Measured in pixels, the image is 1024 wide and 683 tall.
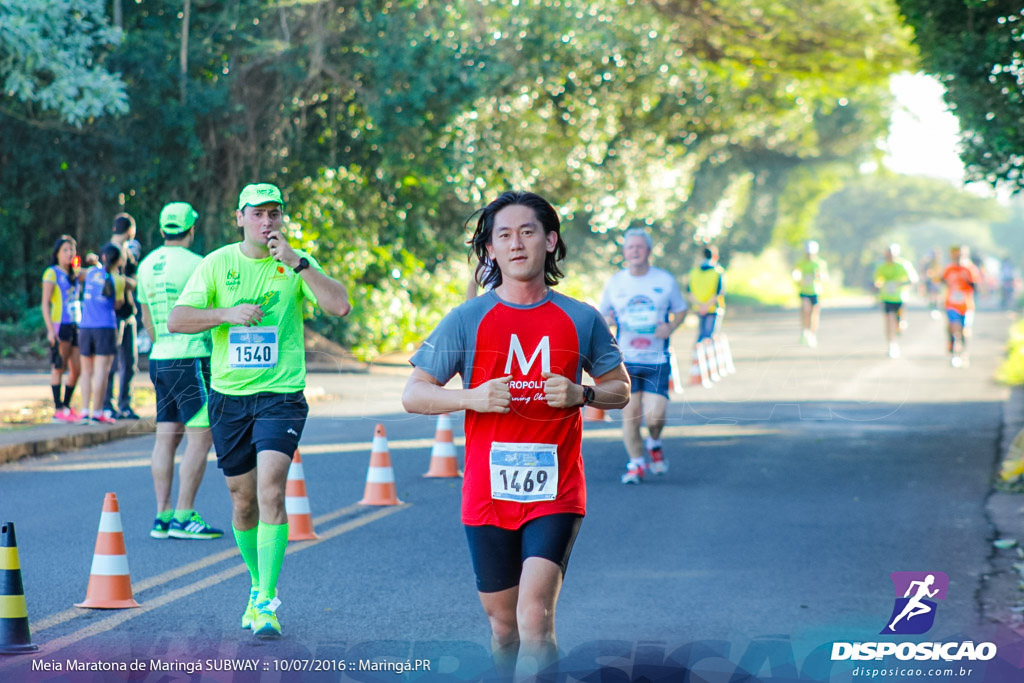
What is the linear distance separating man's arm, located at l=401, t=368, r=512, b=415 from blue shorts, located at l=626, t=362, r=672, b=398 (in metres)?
6.37

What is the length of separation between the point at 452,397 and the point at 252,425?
7.37 feet

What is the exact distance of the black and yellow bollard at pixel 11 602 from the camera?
5.54m

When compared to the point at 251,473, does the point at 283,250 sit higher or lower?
higher

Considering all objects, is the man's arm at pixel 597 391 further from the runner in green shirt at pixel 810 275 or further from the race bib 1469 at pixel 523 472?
the runner in green shirt at pixel 810 275

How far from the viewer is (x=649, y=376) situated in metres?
10.8

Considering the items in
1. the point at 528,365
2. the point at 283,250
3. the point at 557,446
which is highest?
the point at 283,250

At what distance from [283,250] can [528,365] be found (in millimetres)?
2021

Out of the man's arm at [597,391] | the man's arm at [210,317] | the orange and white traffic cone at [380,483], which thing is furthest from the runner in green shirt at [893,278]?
the man's arm at [597,391]

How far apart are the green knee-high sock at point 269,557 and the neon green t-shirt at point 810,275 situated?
73.1 feet

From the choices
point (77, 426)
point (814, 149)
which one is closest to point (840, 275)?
point (814, 149)

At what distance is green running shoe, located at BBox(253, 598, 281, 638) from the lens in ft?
19.4

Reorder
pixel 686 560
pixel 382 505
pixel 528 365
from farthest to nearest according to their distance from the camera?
pixel 382 505, pixel 686 560, pixel 528 365

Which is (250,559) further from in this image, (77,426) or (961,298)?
(961,298)

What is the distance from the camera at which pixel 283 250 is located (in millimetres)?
5930
